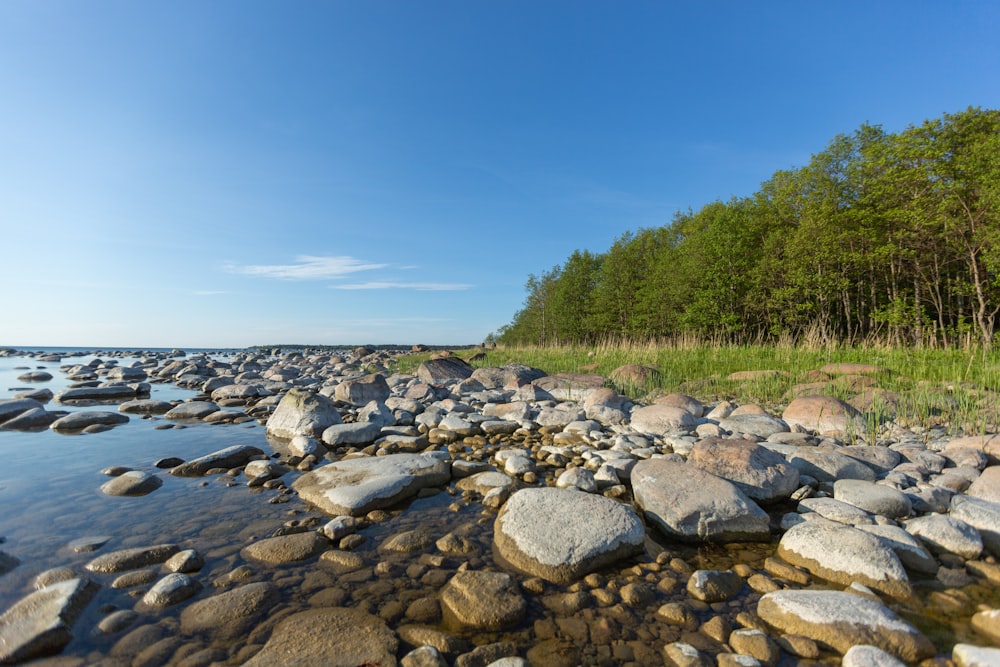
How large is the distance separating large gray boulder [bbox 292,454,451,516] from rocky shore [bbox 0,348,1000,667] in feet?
0.08

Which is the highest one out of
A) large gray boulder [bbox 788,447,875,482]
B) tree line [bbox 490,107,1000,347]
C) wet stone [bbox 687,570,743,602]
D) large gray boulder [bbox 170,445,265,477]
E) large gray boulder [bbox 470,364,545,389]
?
tree line [bbox 490,107,1000,347]

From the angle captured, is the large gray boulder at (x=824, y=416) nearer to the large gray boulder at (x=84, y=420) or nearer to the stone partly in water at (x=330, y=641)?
the stone partly in water at (x=330, y=641)

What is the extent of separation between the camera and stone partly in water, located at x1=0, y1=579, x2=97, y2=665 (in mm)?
1839

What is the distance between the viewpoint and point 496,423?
6.34 meters

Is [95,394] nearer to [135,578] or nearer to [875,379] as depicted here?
[135,578]

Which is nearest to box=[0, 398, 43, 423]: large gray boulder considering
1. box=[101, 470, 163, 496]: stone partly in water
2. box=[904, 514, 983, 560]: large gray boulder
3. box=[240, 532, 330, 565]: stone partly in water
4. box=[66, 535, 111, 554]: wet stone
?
box=[101, 470, 163, 496]: stone partly in water

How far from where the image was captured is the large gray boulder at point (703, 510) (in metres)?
2.98

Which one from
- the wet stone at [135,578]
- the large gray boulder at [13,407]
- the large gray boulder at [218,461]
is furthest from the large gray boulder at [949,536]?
the large gray boulder at [13,407]

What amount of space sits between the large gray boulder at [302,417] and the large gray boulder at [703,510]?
4.70 meters

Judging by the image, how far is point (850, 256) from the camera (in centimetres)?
2033

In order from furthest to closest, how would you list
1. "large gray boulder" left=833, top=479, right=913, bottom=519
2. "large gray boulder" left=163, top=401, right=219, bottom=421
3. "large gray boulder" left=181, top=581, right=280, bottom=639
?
1. "large gray boulder" left=163, top=401, right=219, bottom=421
2. "large gray boulder" left=833, top=479, right=913, bottom=519
3. "large gray boulder" left=181, top=581, right=280, bottom=639

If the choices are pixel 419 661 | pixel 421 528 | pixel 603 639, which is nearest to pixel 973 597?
pixel 603 639

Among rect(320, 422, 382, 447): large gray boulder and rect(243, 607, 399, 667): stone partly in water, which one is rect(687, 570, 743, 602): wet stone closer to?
rect(243, 607, 399, 667): stone partly in water

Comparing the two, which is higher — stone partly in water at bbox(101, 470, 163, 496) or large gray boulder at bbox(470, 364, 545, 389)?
large gray boulder at bbox(470, 364, 545, 389)
